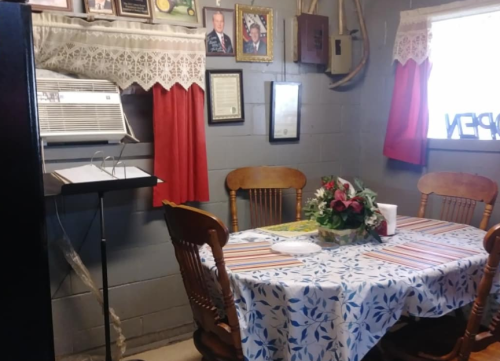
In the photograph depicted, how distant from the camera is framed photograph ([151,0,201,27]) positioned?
8.25 feet

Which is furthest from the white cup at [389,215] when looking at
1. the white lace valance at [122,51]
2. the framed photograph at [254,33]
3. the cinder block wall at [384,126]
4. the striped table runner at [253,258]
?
the framed photograph at [254,33]

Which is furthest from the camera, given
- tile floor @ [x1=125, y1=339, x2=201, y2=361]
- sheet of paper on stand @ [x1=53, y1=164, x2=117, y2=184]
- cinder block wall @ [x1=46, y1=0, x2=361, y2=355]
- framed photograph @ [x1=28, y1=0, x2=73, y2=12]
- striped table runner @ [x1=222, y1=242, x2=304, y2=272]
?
tile floor @ [x1=125, y1=339, x2=201, y2=361]

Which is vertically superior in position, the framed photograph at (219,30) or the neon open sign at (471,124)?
the framed photograph at (219,30)

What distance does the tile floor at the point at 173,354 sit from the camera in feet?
8.61

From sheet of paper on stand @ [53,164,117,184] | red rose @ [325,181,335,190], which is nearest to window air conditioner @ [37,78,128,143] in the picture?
sheet of paper on stand @ [53,164,117,184]

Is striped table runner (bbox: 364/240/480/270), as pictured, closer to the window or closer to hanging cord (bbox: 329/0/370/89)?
the window

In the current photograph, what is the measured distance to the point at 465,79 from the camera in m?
2.91

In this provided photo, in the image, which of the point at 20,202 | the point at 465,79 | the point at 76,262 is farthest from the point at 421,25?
the point at 20,202

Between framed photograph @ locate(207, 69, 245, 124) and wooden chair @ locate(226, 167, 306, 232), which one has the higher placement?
framed photograph @ locate(207, 69, 245, 124)

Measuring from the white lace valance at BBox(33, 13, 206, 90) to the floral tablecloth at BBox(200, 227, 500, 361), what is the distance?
4.03 ft

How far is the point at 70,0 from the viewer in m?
2.28

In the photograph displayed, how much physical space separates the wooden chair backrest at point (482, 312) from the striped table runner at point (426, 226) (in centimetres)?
66

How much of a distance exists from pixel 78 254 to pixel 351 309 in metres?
1.59

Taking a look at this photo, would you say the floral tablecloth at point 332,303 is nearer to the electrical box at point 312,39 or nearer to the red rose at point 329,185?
the red rose at point 329,185
